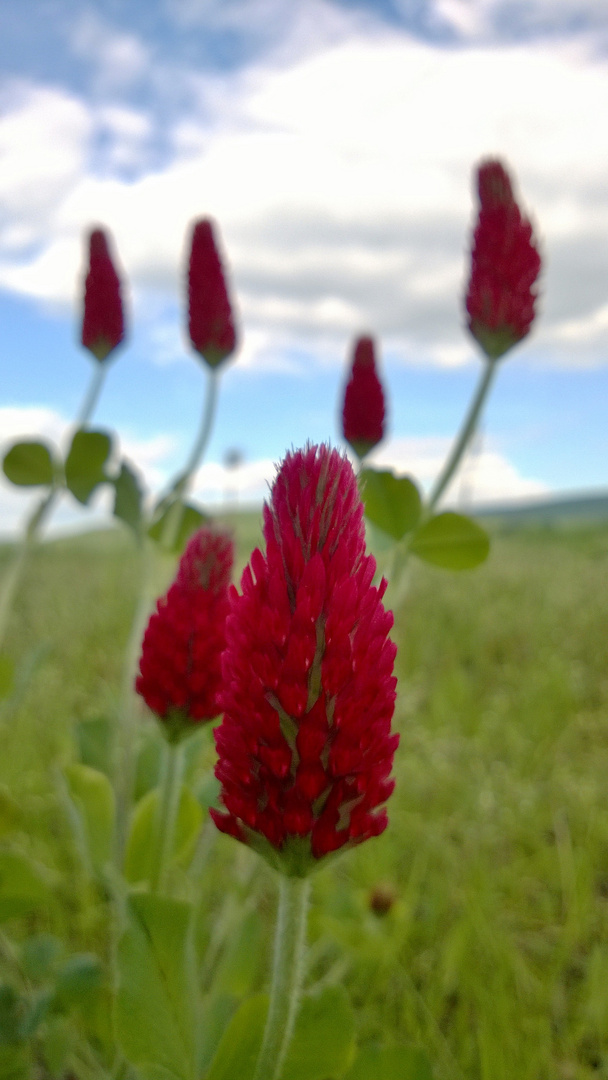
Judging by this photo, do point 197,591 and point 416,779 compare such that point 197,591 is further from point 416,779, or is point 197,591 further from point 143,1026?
point 416,779

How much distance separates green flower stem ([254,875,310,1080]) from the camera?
0.88 m

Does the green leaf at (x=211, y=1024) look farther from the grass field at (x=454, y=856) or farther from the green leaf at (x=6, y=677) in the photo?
the green leaf at (x=6, y=677)

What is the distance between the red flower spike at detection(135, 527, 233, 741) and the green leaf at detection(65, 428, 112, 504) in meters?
0.94

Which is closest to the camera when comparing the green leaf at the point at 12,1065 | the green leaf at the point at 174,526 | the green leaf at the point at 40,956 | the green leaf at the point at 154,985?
the green leaf at the point at 154,985

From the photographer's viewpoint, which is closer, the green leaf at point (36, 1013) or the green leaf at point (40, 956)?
the green leaf at point (36, 1013)

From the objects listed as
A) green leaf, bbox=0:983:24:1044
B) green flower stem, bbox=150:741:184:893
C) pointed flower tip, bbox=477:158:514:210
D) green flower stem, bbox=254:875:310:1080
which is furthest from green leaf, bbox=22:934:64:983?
pointed flower tip, bbox=477:158:514:210

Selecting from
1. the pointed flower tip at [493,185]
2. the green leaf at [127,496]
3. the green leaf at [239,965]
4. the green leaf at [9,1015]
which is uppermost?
the pointed flower tip at [493,185]

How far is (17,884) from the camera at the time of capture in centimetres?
176

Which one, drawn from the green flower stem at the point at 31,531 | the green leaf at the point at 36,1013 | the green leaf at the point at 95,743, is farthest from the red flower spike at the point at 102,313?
the green leaf at the point at 36,1013

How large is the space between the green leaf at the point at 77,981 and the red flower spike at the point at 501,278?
1.51 meters

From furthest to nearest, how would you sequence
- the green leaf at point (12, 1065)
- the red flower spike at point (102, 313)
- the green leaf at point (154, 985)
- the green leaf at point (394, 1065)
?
the red flower spike at point (102, 313)
the green leaf at point (12, 1065)
the green leaf at point (394, 1065)
the green leaf at point (154, 985)

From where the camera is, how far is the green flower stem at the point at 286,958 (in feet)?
2.87

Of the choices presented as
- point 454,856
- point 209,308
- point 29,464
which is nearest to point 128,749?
point 29,464

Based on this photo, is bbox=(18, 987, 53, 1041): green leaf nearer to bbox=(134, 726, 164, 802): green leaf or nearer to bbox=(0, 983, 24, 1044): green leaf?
bbox=(0, 983, 24, 1044): green leaf
